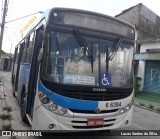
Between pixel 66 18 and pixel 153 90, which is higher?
pixel 66 18

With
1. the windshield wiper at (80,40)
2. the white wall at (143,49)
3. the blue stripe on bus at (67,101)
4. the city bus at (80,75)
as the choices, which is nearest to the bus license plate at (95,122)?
the city bus at (80,75)

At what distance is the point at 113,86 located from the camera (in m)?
6.10

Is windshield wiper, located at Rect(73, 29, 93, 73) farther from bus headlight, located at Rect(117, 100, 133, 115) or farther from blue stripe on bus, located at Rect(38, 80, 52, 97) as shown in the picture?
bus headlight, located at Rect(117, 100, 133, 115)

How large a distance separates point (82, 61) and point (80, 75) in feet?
1.04

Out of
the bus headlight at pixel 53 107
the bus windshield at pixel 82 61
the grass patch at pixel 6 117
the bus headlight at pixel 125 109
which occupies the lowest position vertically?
the grass patch at pixel 6 117

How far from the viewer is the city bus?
560 cm

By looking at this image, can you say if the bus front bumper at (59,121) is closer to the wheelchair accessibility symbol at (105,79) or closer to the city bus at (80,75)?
the city bus at (80,75)

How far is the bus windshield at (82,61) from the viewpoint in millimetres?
5711

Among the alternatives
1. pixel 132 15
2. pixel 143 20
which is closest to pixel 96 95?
pixel 143 20

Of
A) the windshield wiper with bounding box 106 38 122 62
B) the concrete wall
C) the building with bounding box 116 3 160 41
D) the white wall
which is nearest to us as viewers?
the windshield wiper with bounding box 106 38 122 62

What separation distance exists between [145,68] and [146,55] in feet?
6.59

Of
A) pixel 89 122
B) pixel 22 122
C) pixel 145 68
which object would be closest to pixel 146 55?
pixel 145 68

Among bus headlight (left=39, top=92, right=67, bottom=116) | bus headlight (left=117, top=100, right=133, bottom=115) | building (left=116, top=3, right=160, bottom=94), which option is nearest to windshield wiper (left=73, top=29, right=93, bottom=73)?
bus headlight (left=39, top=92, right=67, bottom=116)

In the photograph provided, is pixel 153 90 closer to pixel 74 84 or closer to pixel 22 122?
pixel 22 122
